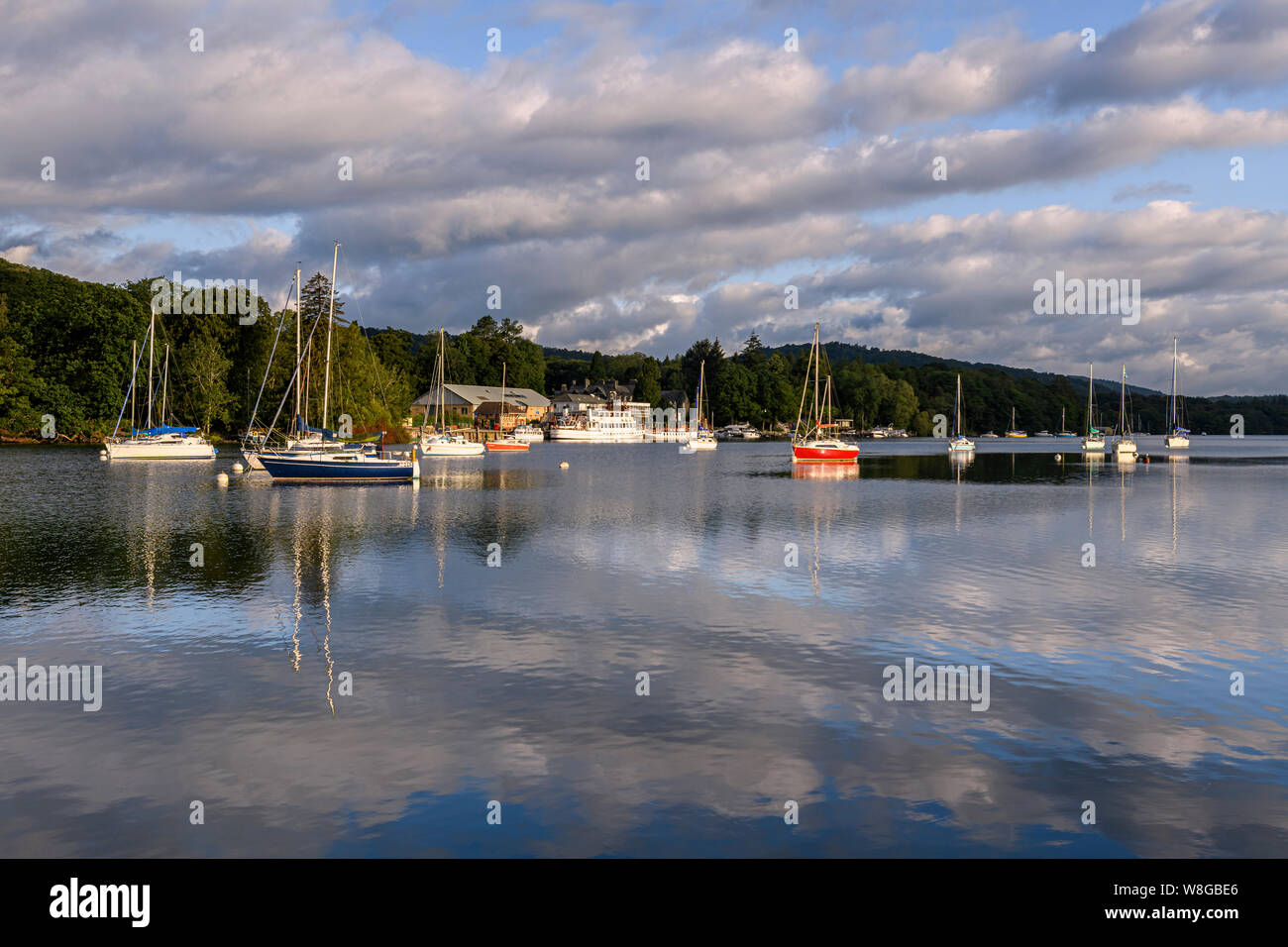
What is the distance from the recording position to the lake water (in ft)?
33.4

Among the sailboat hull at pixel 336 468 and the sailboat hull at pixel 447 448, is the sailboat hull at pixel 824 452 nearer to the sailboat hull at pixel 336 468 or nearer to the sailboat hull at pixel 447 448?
the sailboat hull at pixel 447 448

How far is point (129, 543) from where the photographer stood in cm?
3353

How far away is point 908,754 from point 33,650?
1598cm

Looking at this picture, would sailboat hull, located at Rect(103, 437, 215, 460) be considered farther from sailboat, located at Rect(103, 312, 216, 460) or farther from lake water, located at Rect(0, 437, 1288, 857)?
lake water, located at Rect(0, 437, 1288, 857)

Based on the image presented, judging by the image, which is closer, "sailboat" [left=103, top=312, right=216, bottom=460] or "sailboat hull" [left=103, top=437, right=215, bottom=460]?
"sailboat hull" [left=103, top=437, right=215, bottom=460]

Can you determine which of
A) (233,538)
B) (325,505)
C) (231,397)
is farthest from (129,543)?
(231,397)

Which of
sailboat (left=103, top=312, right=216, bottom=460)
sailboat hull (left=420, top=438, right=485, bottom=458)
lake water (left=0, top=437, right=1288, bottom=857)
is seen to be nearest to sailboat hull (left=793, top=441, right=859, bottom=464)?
sailboat hull (left=420, top=438, right=485, bottom=458)

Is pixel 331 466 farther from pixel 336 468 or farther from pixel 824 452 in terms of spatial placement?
pixel 824 452

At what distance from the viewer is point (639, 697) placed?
1507cm

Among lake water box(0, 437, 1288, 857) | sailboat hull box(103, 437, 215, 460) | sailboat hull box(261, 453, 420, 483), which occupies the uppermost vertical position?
sailboat hull box(103, 437, 215, 460)

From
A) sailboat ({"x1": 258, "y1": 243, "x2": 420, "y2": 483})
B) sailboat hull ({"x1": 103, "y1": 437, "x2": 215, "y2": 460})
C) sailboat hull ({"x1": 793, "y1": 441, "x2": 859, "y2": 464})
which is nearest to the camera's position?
sailboat ({"x1": 258, "y1": 243, "x2": 420, "y2": 483})

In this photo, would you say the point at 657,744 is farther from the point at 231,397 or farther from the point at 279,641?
the point at 231,397
